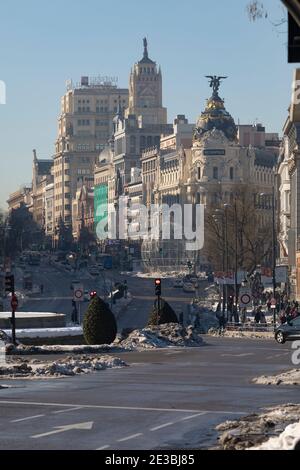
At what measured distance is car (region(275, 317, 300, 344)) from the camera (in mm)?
57438

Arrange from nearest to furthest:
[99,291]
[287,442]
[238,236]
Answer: [287,442] → [238,236] → [99,291]

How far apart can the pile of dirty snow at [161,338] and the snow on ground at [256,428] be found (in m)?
29.9

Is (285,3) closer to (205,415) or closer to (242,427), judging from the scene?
(242,427)

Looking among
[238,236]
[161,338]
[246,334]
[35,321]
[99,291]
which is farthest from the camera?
[99,291]

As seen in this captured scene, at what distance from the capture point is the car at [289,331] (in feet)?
188

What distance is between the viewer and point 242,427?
69.9 ft

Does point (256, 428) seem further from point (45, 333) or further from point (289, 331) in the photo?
point (45, 333)

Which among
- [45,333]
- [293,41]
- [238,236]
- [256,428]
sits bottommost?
[256,428]

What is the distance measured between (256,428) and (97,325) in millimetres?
35176

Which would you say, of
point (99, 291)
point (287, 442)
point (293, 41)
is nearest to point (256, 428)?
point (287, 442)

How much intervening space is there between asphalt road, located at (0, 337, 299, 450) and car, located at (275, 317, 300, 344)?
14.1 meters

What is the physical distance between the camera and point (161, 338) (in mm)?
A: 57156
